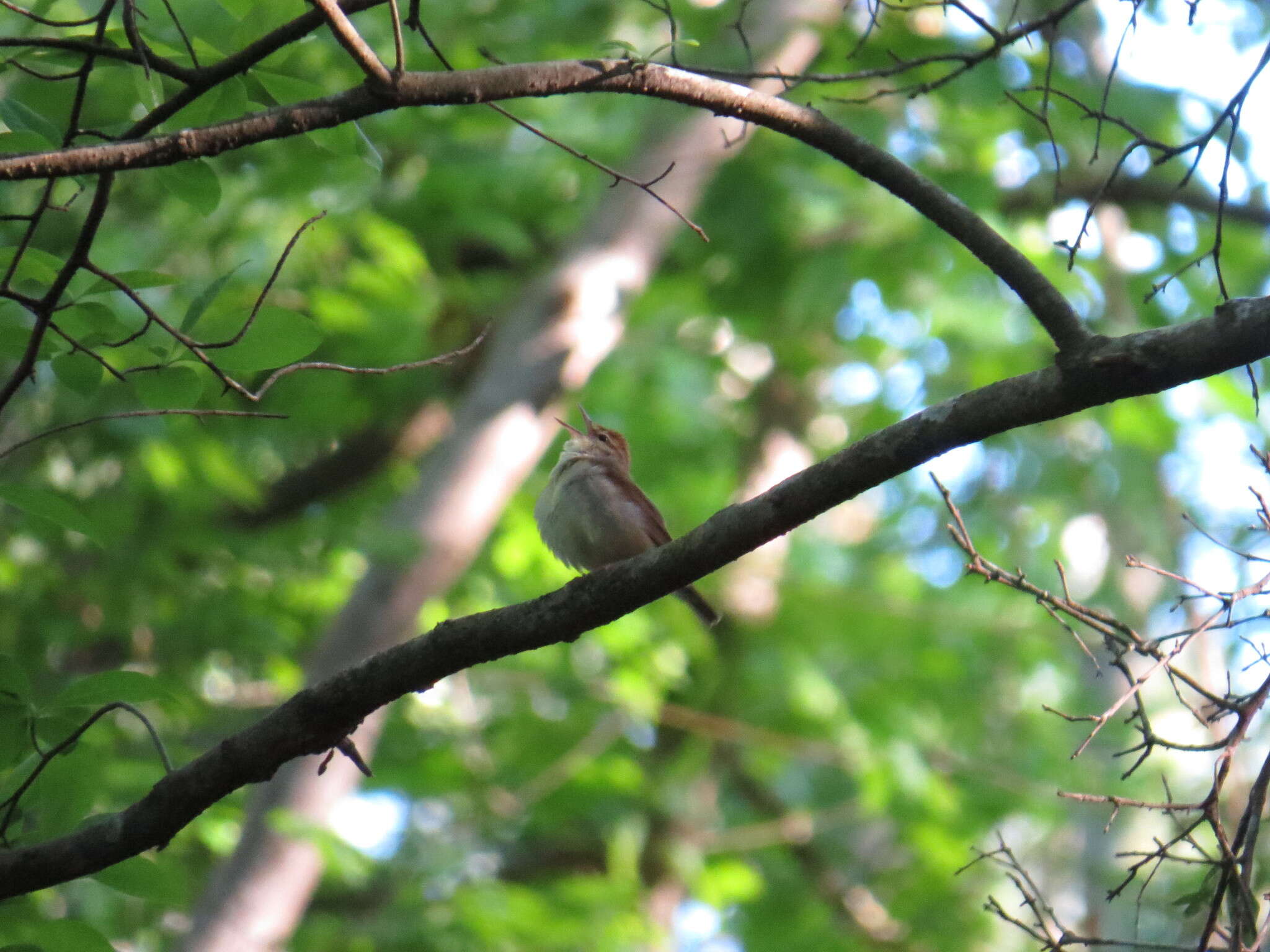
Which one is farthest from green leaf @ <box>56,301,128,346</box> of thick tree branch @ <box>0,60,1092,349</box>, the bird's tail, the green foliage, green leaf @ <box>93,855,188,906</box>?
the bird's tail

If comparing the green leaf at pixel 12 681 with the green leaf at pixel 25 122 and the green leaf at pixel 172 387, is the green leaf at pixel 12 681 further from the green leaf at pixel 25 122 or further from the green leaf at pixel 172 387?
the green leaf at pixel 25 122

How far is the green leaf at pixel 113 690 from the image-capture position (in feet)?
7.84

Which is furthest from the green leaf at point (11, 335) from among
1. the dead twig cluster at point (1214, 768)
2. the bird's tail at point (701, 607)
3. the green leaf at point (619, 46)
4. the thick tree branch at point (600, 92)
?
the bird's tail at point (701, 607)

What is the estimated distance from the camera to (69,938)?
96.2 inches

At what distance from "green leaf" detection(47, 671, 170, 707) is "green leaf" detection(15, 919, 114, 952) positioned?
1.47 feet

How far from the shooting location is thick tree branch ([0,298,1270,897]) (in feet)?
7.44

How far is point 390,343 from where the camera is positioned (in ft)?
25.4

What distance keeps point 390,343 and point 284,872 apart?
327cm

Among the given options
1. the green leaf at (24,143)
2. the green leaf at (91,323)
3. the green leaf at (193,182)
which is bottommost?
the green leaf at (91,323)

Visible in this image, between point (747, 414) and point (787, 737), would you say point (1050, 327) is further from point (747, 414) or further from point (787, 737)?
point (747, 414)

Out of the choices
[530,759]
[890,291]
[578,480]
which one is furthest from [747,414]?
[578,480]

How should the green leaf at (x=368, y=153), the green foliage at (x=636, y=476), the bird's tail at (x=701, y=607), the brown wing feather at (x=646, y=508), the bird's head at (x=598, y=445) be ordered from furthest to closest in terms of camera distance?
the green foliage at (x=636, y=476) → the bird's head at (x=598, y=445) → the brown wing feather at (x=646, y=508) → the bird's tail at (x=701, y=607) → the green leaf at (x=368, y=153)

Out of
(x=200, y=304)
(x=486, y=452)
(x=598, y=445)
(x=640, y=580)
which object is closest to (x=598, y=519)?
(x=598, y=445)

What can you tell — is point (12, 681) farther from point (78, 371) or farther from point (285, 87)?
point (285, 87)
